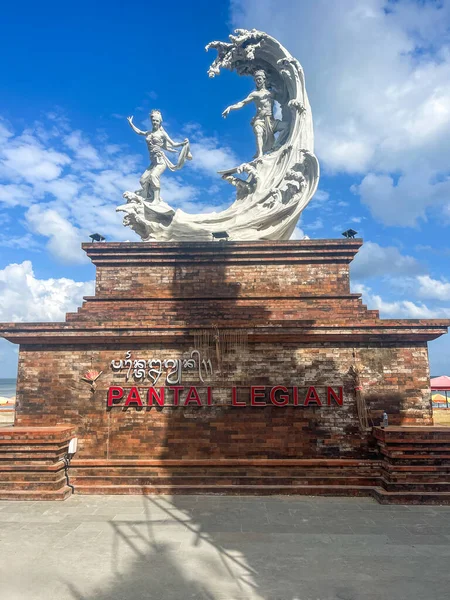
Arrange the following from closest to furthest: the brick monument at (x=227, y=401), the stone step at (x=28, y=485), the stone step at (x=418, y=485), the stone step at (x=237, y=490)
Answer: the stone step at (x=418, y=485), the stone step at (x=28, y=485), the brick monument at (x=227, y=401), the stone step at (x=237, y=490)

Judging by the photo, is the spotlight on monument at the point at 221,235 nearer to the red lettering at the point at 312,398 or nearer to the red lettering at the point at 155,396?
the red lettering at the point at 155,396

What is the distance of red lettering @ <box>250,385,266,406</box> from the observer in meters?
10.4

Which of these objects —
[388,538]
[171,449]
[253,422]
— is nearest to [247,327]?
[253,422]

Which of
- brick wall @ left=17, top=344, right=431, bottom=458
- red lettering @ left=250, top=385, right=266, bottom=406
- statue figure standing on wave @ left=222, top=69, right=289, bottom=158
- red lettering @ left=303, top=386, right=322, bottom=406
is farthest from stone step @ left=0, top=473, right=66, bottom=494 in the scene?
statue figure standing on wave @ left=222, top=69, right=289, bottom=158

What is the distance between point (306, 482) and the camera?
32.8 feet

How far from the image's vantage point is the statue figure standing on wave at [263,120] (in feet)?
49.4

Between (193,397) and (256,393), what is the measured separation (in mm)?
1472

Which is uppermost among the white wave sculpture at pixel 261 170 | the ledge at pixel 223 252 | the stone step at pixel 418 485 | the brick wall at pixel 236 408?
the white wave sculpture at pixel 261 170

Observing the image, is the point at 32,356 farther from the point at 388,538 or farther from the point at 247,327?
the point at 388,538

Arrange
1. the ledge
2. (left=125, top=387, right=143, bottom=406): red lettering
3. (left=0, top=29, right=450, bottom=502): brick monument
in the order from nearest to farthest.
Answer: (left=0, top=29, right=450, bottom=502): brick monument
(left=125, top=387, right=143, bottom=406): red lettering
the ledge

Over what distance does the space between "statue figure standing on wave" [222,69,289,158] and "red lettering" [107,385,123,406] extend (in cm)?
892

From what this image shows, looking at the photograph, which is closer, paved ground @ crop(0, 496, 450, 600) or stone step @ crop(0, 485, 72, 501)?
paved ground @ crop(0, 496, 450, 600)

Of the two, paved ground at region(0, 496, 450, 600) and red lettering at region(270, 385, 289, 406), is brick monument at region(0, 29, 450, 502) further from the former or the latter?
paved ground at region(0, 496, 450, 600)

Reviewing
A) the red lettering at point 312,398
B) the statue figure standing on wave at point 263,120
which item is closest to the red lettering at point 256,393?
the red lettering at point 312,398
